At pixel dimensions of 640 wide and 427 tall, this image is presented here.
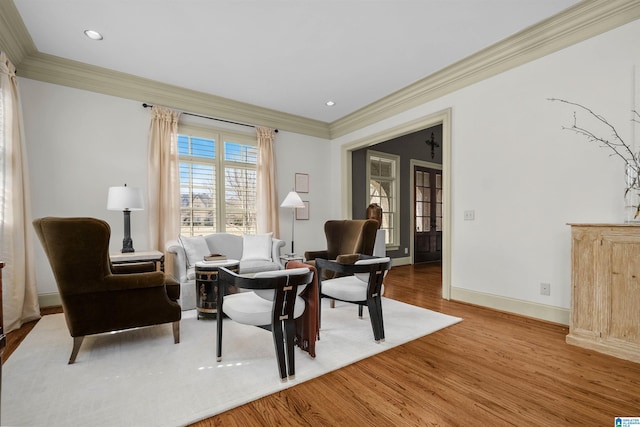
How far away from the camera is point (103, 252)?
2.14 meters

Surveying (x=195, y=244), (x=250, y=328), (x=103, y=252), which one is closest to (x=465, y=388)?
(x=250, y=328)

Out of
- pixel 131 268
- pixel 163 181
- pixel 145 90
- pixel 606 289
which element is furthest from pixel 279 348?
pixel 145 90

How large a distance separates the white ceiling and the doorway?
11.0ft

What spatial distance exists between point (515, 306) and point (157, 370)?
3450 millimetres

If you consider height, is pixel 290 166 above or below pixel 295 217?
above

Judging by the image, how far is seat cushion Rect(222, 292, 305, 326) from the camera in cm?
195

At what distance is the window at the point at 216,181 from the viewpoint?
4426 mm

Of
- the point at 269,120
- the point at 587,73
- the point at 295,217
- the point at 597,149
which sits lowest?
the point at 295,217

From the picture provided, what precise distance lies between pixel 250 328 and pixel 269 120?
11.9ft

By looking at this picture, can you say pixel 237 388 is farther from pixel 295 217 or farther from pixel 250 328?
pixel 295 217

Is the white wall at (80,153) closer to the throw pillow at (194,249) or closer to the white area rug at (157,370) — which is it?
the throw pillow at (194,249)

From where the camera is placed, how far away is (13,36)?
2.93m

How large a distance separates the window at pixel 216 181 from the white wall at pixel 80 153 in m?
Result: 0.55

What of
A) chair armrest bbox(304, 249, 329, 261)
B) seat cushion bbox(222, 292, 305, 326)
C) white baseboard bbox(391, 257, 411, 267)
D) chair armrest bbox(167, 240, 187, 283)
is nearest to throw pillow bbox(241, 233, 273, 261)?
chair armrest bbox(304, 249, 329, 261)
